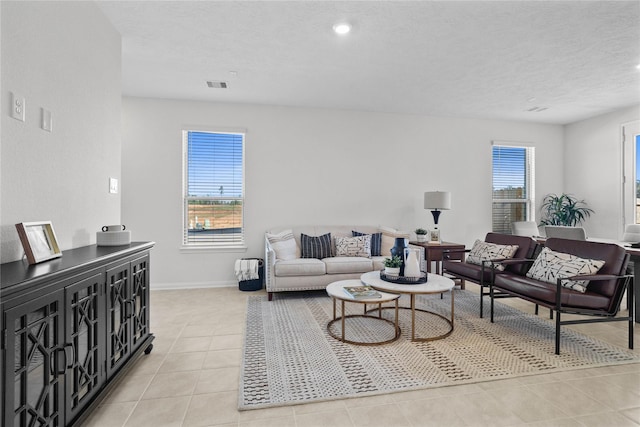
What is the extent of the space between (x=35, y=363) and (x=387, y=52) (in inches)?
136

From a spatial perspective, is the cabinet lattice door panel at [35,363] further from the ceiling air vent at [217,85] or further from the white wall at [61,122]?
the ceiling air vent at [217,85]

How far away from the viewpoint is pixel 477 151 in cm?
577

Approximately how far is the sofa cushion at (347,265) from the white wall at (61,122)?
7.94 feet

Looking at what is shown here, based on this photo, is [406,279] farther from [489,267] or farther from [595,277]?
[595,277]

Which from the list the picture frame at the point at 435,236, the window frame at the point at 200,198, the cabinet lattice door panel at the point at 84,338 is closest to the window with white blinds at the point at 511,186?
the picture frame at the point at 435,236

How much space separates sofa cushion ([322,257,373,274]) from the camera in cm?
423

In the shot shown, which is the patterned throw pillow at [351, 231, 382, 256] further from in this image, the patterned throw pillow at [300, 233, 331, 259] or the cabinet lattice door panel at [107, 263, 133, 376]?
the cabinet lattice door panel at [107, 263, 133, 376]

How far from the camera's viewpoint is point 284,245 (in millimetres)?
4391

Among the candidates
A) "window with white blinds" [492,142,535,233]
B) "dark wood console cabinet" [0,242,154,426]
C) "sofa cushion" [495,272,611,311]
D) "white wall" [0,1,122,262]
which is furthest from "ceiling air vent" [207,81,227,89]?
"window with white blinds" [492,142,535,233]

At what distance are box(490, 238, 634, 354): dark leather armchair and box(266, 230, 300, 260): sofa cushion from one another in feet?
8.44

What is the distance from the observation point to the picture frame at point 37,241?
1.57m

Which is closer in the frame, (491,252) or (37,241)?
(37,241)

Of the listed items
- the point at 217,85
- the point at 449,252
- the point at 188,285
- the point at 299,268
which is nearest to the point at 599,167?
the point at 449,252

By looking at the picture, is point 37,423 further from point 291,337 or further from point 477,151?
point 477,151
